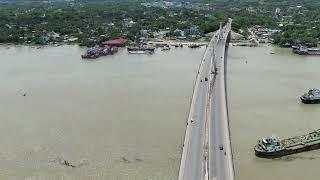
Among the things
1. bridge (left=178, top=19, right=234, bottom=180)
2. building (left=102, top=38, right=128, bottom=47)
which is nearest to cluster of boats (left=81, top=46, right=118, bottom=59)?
building (left=102, top=38, right=128, bottom=47)

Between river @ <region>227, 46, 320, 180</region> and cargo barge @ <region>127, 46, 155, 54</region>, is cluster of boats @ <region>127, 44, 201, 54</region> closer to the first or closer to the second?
cargo barge @ <region>127, 46, 155, 54</region>

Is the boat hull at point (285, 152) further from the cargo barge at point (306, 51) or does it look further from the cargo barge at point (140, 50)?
the cargo barge at point (140, 50)

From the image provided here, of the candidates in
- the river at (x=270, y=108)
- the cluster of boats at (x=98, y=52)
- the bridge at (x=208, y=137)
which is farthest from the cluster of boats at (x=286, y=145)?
the cluster of boats at (x=98, y=52)

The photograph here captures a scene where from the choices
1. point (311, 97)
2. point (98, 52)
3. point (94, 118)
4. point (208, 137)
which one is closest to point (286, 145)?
point (208, 137)

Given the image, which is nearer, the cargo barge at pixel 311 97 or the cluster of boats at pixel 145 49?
the cargo barge at pixel 311 97

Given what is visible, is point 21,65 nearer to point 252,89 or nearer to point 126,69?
point 126,69

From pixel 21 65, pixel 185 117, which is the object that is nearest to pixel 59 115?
pixel 185 117

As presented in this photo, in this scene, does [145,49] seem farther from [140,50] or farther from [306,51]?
[306,51]
